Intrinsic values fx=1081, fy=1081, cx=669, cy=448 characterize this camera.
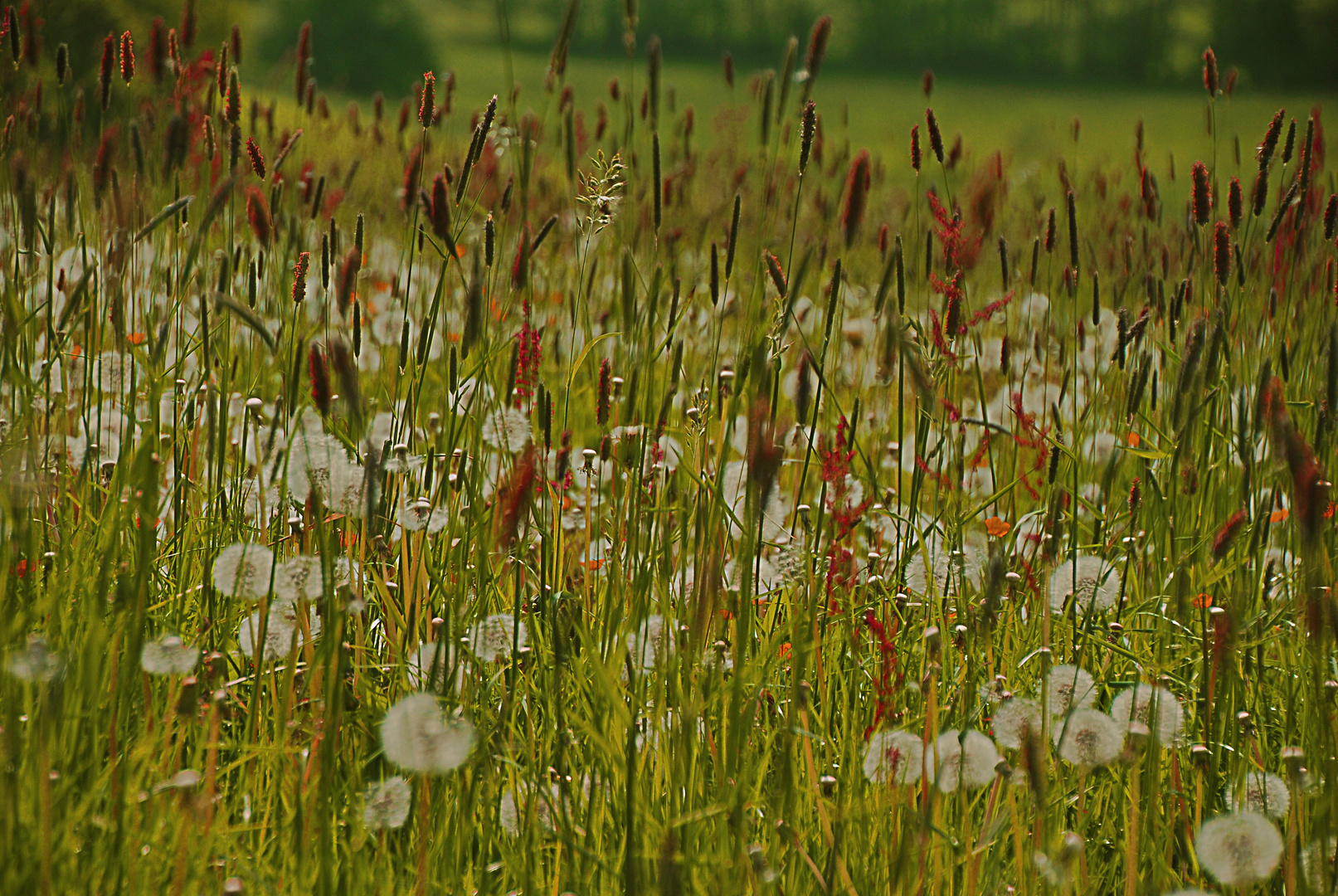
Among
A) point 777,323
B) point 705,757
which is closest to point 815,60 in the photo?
point 777,323

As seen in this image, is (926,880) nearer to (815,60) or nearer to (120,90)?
(815,60)

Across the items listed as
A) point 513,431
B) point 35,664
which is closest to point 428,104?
point 513,431

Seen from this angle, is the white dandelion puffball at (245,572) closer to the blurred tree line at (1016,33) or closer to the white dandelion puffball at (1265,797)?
the white dandelion puffball at (1265,797)

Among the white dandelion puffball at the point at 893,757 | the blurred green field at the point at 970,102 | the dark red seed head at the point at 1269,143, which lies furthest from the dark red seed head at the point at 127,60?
the blurred green field at the point at 970,102

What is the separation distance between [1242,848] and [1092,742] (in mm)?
163

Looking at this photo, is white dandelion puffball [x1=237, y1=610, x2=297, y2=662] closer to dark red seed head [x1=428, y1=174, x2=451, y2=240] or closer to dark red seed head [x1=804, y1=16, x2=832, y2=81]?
dark red seed head [x1=428, y1=174, x2=451, y2=240]

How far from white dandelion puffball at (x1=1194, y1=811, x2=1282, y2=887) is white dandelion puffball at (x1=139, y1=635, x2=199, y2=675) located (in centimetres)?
92

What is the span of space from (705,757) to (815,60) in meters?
0.82

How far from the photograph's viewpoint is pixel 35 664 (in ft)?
2.90

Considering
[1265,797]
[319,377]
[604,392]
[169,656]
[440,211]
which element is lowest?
[1265,797]

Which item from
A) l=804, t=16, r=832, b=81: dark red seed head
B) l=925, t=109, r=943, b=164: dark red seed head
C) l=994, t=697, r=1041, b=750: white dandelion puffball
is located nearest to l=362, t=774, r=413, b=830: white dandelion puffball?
l=994, t=697, r=1041, b=750: white dandelion puffball

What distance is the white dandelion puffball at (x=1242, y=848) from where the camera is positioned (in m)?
0.92

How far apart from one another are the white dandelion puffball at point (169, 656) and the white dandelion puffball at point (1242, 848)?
0.92m

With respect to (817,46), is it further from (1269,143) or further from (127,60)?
(127,60)
